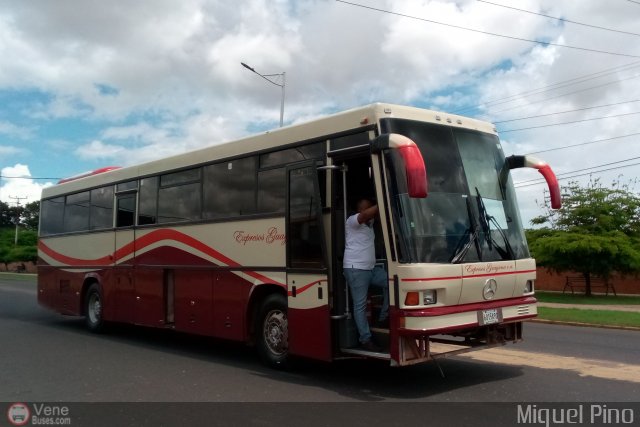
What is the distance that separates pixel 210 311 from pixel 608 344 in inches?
297

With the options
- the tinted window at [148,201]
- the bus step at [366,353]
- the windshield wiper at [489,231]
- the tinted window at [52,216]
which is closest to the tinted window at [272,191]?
the bus step at [366,353]

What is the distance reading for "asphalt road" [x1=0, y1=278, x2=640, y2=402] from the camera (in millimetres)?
6938

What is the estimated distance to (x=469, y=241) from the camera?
23.2 feet

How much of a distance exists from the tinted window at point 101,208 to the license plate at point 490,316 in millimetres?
8319

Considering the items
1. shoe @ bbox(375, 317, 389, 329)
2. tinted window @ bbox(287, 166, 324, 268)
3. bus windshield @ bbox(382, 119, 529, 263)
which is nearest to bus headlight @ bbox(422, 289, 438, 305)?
bus windshield @ bbox(382, 119, 529, 263)

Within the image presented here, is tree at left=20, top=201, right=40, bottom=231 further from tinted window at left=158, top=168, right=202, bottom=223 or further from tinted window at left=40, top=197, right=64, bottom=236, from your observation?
tinted window at left=158, top=168, right=202, bottom=223

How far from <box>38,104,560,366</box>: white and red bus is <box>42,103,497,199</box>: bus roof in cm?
2

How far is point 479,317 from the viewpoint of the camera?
7.02 meters

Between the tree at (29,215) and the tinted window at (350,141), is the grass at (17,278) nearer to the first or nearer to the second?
the tinted window at (350,141)

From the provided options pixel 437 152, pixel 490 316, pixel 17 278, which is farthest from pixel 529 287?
pixel 17 278

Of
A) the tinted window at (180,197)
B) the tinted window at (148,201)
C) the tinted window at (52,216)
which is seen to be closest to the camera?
the tinted window at (180,197)

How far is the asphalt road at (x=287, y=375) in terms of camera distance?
6938mm

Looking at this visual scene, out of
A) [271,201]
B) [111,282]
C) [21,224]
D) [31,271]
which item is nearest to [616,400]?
[271,201]

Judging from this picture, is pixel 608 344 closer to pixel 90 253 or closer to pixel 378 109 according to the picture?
pixel 378 109
